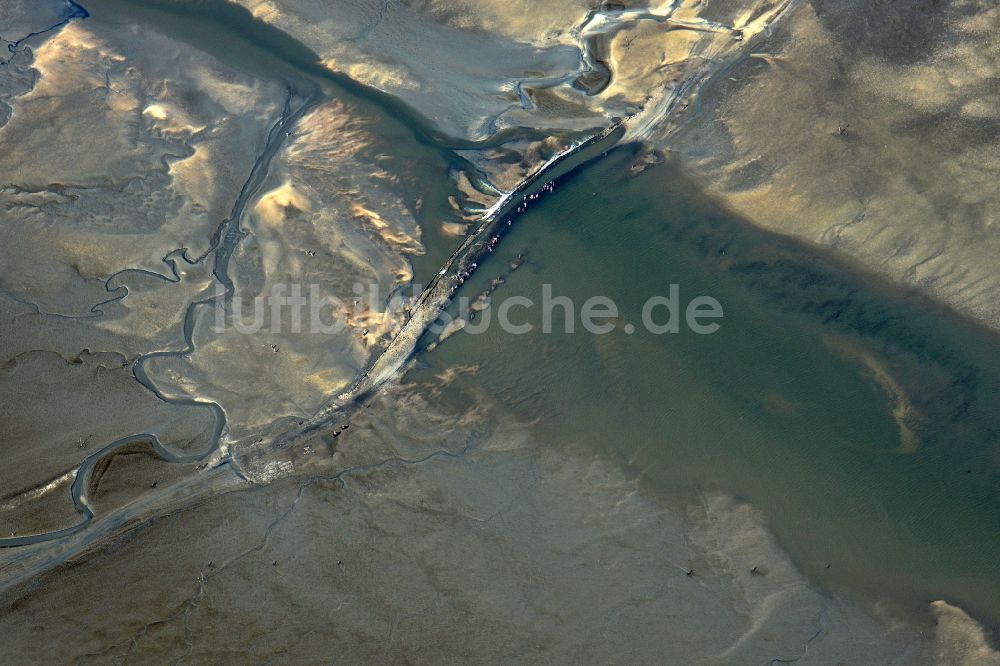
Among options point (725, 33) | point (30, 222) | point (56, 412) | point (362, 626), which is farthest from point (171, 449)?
point (725, 33)

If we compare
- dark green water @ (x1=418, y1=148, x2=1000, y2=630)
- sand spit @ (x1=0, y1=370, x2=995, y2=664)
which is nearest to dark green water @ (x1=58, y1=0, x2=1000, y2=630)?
dark green water @ (x1=418, y1=148, x2=1000, y2=630)

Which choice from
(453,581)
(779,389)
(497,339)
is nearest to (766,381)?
(779,389)

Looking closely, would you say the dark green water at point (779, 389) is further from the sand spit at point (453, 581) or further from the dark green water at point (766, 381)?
the sand spit at point (453, 581)

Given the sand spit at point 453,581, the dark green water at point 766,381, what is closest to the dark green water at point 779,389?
the dark green water at point 766,381

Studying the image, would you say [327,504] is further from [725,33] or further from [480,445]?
[725,33]

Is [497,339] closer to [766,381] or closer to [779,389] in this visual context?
[766,381]

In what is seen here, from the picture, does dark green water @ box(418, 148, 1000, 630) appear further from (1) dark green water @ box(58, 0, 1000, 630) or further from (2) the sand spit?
(2) the sand spit
